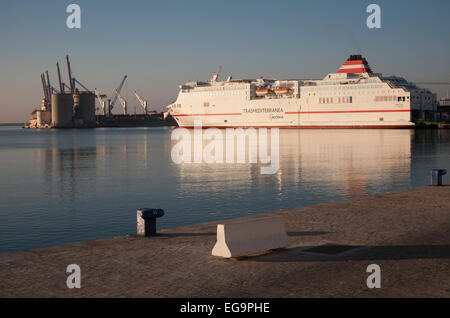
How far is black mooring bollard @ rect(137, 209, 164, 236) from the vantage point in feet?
30.7

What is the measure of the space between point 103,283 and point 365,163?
24710 millimetres

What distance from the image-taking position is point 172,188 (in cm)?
2056

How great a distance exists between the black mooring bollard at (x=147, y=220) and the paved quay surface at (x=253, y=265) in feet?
0.87

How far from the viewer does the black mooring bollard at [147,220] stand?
9.36 meters

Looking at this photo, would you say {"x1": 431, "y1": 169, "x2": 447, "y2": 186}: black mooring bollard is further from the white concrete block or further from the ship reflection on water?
the white concrete block

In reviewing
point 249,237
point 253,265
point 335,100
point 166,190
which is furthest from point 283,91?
point 253,265

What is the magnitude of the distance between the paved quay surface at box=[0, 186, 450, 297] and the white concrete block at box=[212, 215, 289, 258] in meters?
0.16

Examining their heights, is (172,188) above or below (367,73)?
below

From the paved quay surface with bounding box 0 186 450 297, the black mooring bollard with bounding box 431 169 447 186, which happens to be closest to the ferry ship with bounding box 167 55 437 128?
the black mooring bollard with bounding box 431 169 447 186

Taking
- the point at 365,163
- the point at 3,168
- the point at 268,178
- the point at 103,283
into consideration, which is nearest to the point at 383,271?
the point at 103,283

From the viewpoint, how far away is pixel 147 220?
9547 millimetres

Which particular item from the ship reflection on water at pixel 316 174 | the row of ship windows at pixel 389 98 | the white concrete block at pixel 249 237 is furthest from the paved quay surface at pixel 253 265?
the row of ship windows at pixel 389 98

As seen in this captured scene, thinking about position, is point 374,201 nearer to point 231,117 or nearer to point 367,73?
point 367,73

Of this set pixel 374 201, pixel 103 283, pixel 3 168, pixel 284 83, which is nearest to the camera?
pixel 103 283
